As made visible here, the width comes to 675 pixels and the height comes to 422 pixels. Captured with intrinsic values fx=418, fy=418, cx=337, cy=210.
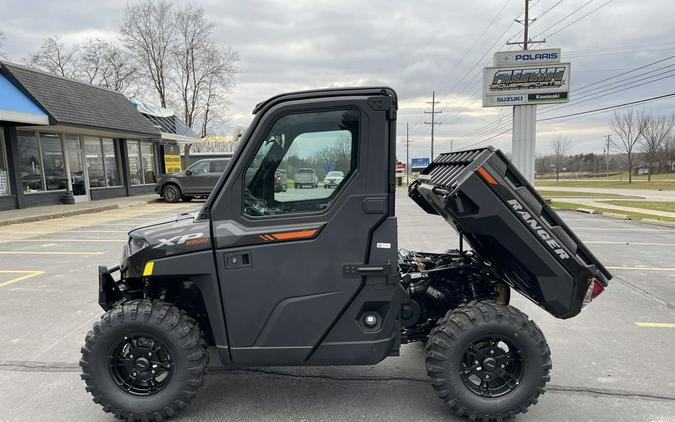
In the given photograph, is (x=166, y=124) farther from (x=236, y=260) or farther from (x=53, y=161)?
(x=236, y=260)

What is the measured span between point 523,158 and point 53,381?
2216 cm

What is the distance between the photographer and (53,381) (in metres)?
3.50

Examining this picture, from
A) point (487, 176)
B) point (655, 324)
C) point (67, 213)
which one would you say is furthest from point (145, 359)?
point (67, 213)

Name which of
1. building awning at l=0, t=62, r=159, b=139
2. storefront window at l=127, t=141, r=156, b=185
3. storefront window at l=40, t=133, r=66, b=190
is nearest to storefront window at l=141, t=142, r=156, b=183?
storefront window at l=127, t=141, r=156, b=185

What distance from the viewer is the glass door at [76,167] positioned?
18156 millimetres

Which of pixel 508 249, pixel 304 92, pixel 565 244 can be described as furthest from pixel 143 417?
pixel 565 244

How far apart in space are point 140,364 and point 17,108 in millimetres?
14873

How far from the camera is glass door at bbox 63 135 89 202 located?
18.2 metres

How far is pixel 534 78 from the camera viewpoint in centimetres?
2123

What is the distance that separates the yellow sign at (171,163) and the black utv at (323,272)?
23245 mm

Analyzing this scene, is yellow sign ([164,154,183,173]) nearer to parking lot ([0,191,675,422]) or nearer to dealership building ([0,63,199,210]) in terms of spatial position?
dealership building ([0,63,199,210])

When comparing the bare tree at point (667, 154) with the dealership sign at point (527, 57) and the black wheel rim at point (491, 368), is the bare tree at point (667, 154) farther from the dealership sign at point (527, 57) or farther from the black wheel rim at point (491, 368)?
the black wheel rim at point (491, 368)

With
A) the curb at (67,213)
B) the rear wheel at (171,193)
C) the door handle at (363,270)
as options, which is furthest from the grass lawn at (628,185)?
the door handle at (363,270)

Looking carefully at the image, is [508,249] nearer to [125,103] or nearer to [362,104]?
[362,104]
